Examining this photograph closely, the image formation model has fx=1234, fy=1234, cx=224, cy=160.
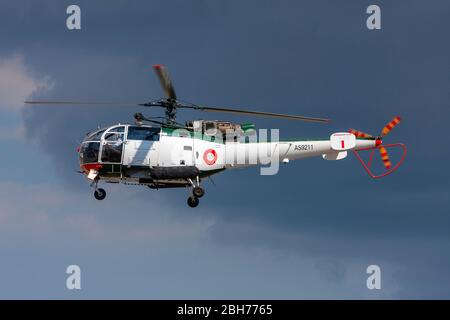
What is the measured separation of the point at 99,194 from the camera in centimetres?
7975

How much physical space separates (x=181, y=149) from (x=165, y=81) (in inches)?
188

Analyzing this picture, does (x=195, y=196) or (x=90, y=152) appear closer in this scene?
(x=195, y=196)

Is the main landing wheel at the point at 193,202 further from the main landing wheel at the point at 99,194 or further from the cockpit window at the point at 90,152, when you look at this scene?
the cockpit window at the point at 90,152

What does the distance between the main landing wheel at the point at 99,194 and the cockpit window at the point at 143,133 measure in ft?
13.3

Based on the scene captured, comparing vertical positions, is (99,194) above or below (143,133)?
below

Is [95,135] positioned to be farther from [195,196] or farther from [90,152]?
[195,196]

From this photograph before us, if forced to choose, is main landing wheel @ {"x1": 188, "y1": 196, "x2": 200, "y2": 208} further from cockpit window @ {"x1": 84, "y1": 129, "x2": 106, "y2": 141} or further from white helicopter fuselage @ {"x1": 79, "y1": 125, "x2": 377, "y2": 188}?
cockpit window @ {"x1": 84, "y1": 129, "x2": 106, "y2": 141}

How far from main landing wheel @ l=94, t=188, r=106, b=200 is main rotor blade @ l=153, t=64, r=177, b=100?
7545 millimetres

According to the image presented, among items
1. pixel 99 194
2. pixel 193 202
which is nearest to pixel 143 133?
pixel 99 194

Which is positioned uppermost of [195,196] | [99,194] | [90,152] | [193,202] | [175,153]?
[90,152]

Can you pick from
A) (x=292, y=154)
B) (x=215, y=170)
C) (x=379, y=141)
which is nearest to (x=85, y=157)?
(x=215, y=170)

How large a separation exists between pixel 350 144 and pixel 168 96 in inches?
479

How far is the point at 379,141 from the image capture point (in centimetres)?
8031
